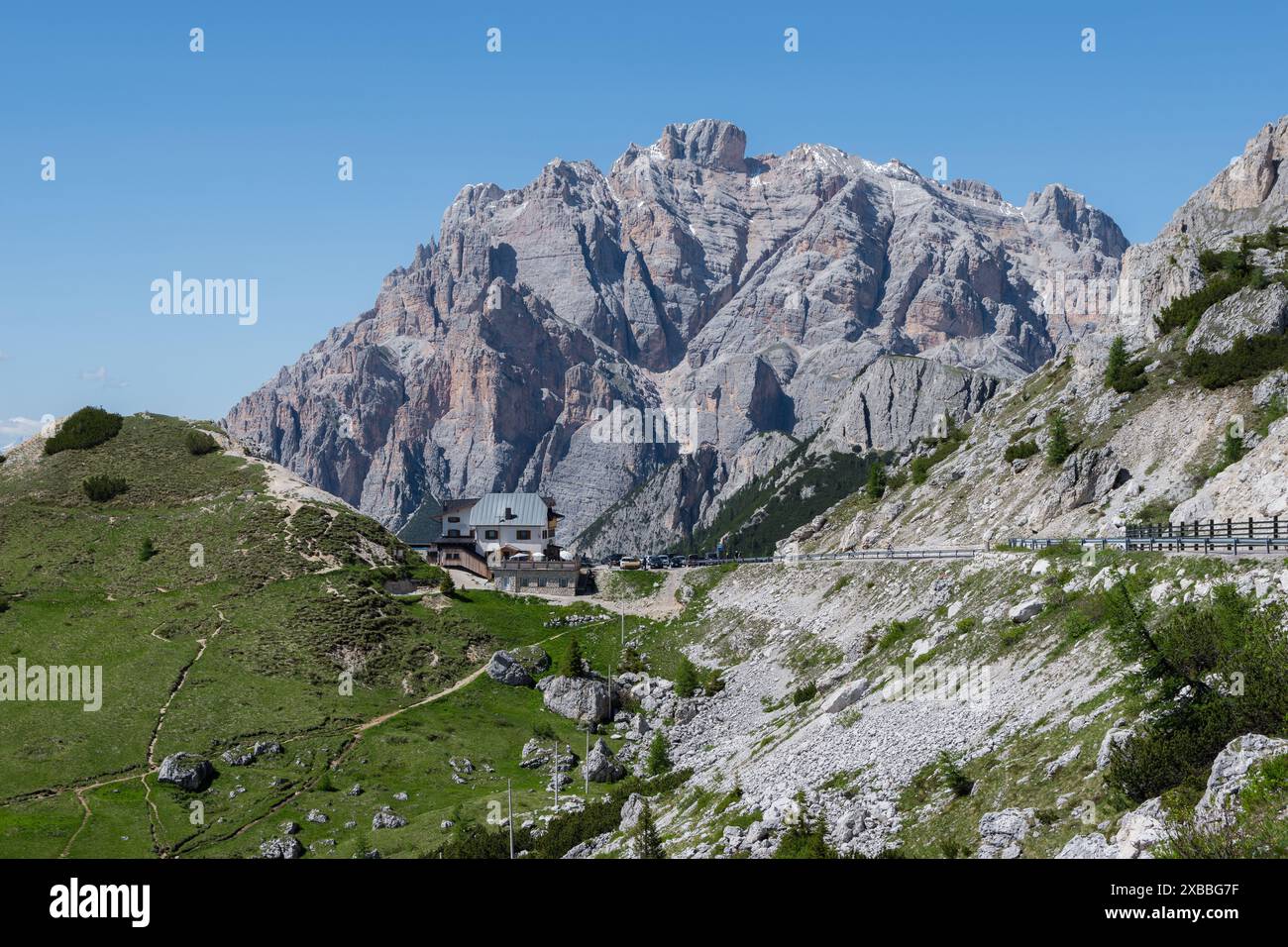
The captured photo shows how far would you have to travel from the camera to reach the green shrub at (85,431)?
429 ft

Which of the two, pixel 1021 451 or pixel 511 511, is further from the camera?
pixel 511 511

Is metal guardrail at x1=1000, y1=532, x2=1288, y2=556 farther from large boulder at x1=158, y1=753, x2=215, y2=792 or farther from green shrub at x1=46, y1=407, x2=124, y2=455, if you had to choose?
green shrub at x1=46, y1=407, x2=124, y2=455

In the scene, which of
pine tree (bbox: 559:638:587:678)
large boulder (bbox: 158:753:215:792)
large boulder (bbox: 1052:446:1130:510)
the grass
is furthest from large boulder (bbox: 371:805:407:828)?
large boulder (bbox: 1052:446:1130:510)

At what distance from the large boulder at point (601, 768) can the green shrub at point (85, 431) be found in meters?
91.0

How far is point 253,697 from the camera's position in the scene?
7988 cm

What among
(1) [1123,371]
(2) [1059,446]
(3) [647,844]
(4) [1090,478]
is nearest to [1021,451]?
(2) [1059,446]

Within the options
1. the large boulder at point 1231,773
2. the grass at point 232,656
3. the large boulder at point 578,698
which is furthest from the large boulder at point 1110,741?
the large boulder at point 578,698

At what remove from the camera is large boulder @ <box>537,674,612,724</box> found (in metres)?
84.6

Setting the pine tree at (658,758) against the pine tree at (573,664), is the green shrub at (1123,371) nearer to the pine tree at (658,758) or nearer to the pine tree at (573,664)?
the pine tree at (573,664)

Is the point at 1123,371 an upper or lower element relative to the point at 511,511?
upper

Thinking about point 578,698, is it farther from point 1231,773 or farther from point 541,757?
point 1231,773

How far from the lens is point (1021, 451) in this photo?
10538cm

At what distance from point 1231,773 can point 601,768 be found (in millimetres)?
50983
